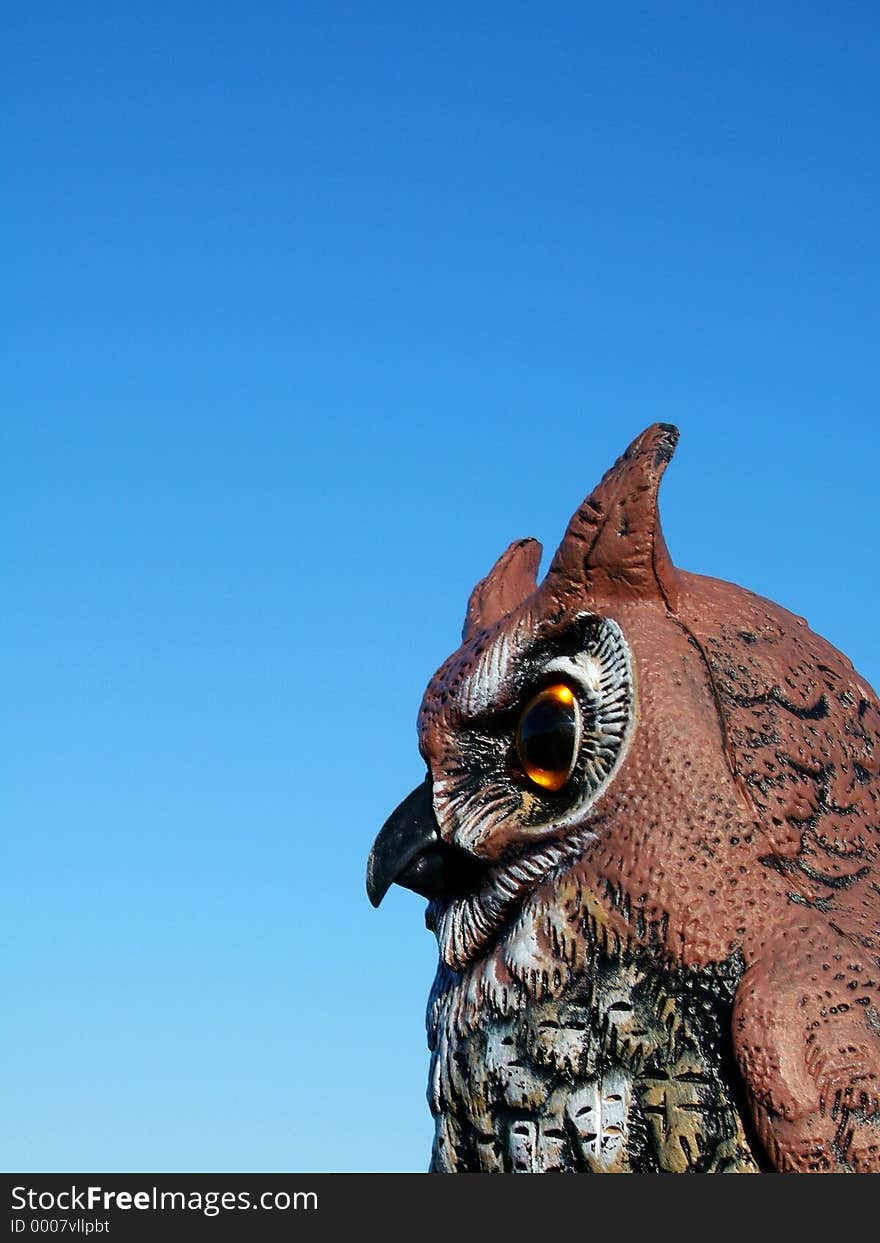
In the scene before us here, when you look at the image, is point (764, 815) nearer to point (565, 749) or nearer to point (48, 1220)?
point (565, 749)

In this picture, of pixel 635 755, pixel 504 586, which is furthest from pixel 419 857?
pixel 504 586

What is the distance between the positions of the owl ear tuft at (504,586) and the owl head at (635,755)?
0.30m

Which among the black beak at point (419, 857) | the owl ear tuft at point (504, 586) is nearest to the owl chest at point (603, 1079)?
the black beak at point (419, 857)

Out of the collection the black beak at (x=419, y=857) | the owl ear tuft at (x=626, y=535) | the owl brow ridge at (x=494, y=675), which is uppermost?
the owl ear tuft at (x=626, y=535)

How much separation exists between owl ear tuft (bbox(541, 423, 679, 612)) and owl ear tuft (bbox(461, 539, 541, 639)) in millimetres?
594

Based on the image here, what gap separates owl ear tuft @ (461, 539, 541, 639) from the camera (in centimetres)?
486

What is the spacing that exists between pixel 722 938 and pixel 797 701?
2.49ft

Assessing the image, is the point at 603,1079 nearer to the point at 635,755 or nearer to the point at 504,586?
the point at 635,755

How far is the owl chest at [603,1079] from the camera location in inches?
139

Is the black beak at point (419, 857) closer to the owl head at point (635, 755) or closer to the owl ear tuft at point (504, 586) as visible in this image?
the owl head at point (635, 755)

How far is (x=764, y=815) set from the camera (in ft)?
12.4

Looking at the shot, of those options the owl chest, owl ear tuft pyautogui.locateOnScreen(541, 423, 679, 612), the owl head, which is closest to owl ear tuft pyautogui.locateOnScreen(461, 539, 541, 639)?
the owl head

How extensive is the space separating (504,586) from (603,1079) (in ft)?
5.82

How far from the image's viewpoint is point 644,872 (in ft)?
12.2
